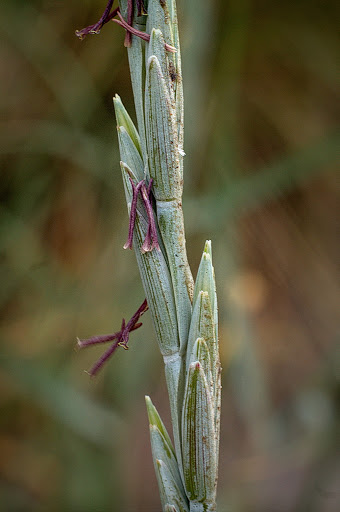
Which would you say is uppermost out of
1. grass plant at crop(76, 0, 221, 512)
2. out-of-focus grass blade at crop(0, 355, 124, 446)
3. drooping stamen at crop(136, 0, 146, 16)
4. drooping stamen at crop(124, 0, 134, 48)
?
drooping stamen at crop(136, 0, 146, 16)

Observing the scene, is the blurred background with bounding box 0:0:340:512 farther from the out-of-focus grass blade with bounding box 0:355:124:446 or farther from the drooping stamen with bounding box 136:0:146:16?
the drooping stamen with bounding box 136:0:146:16

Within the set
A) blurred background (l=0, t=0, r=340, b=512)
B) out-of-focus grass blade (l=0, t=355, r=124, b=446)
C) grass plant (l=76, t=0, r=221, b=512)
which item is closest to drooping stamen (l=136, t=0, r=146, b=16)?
grass plant (l=76, t=0, r=221, b=512)

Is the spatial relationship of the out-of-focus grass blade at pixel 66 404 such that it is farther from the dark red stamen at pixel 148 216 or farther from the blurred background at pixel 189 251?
the dark red stamen at pixel 148 216

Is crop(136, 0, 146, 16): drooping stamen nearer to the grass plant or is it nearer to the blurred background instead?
the grass plant

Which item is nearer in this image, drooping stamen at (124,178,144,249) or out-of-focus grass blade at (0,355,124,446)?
drooping stamen at (124,178,144,249)

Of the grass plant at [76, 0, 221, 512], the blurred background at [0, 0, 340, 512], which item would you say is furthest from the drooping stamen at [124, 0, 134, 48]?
the blurred background at [0, 0, 340, 512]

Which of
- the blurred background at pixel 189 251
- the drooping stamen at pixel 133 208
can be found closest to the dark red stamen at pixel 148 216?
the drooping stamen at pixel 133 208

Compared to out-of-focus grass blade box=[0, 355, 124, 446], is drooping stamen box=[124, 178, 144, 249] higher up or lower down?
higher up

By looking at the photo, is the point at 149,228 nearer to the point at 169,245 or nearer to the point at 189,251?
the point at 169,245

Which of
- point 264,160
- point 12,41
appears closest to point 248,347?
point 264,160
